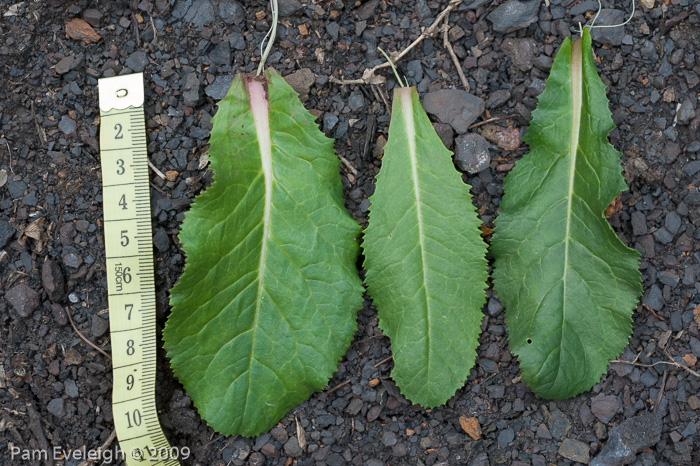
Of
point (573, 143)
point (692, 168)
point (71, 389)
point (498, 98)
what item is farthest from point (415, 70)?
point (71, 389)

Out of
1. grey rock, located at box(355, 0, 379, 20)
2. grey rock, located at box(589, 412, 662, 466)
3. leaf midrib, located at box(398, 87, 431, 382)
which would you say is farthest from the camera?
grey rock, located at box(355, 0, 379, 20)

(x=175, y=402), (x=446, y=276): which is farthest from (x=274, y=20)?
(x=175, y=402)

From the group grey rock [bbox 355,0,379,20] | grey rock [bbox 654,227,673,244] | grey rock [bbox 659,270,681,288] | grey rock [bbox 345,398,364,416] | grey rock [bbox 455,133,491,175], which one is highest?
grey rock [bbox 355,0,379,20]

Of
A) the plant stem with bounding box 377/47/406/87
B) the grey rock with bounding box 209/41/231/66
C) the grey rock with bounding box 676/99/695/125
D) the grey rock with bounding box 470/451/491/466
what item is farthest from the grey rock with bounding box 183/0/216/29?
the grey rock with bounding box 470/451/491/466

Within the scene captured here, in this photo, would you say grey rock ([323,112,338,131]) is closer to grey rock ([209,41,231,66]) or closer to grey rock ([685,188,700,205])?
grey rock ([209,41,231,66])

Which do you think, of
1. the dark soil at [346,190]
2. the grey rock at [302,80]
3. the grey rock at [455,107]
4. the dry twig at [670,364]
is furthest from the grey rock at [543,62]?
the dry twig at [670,364]

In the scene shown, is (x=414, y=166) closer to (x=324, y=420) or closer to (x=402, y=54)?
(x=402, y=54)
